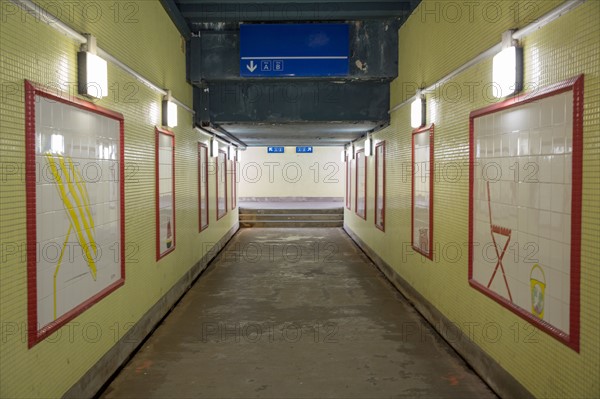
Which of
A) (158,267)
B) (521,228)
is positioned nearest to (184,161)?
(158,267)

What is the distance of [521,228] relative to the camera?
141 inches

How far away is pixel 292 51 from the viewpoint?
7051mm

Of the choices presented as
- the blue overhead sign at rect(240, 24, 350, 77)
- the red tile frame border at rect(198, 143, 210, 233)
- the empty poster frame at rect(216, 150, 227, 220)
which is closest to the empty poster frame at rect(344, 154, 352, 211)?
the empty poster frame at rect(216, 150, 227, 220)

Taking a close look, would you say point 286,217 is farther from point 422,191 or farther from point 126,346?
Result: point 126,346

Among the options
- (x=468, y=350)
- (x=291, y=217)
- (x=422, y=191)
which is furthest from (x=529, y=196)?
(x=291, y=217)

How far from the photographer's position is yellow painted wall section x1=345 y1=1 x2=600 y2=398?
108 inches

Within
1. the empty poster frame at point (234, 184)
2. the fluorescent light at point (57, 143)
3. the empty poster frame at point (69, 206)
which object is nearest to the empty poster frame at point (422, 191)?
the empty poster frame at point (69, 206)

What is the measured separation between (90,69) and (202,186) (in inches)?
210

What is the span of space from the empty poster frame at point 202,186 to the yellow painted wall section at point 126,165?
2.21ft

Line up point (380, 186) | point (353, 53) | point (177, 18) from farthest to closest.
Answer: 1. point (380, 186)
2. point (353, 53)
3. point (177, 18)

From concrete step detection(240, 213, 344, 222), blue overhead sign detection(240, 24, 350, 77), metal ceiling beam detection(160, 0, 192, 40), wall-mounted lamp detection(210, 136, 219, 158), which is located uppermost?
metal ceiling beam detection(160, 0, 192, 40)

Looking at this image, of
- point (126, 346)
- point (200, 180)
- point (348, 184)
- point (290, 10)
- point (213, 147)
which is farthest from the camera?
point (348, 184)

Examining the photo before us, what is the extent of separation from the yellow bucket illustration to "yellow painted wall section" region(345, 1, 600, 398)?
138mm

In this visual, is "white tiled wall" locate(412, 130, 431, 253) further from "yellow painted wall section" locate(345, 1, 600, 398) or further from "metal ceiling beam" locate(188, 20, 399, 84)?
"metal ceiling beam" locate(188, 20, 399, 84)
